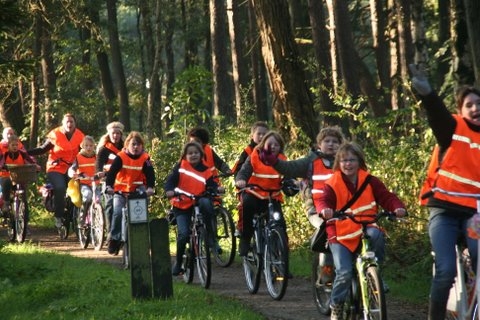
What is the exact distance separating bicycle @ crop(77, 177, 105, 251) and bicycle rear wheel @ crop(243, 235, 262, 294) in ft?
18.7

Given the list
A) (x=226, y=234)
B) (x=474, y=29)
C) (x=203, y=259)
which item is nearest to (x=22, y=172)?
(x=226, y=234)

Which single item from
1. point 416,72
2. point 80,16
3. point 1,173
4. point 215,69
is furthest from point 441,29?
point 416,72

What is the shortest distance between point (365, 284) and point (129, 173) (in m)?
7.90

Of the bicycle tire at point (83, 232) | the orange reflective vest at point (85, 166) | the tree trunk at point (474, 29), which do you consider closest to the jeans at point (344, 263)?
the tree trunk at point (474, 29)

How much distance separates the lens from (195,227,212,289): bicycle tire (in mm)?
13789

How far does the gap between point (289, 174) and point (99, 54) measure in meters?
30.5

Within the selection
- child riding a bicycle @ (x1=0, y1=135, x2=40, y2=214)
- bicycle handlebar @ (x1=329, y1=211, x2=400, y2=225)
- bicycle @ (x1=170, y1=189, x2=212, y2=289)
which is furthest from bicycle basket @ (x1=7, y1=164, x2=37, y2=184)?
bicycle handlebar @ (x1=329, y1=211, x2=400, y2=225)

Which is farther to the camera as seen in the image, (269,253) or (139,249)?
(269,253)

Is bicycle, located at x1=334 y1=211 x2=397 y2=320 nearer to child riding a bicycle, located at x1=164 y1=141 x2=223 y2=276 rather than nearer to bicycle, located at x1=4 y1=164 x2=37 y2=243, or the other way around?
child riding a bicycle, located at x1=164 y1=141 x2=223 y2=276

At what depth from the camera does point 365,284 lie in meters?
9.33

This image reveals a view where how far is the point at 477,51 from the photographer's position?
13.5 metres

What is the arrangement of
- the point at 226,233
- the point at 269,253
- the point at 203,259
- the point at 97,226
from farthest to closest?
the point at 97,226 → the point at 226,233 → the point at 203,259 → the point at 269,253

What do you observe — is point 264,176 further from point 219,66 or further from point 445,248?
point 219,66

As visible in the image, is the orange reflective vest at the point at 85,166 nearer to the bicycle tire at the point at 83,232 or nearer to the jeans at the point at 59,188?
the bicycle tire at the point at 83,232
